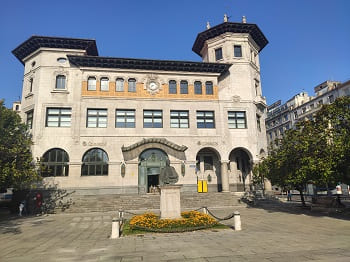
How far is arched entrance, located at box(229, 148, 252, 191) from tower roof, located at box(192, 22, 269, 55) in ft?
52.4

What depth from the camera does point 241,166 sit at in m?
31.0

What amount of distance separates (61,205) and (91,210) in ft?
9.66

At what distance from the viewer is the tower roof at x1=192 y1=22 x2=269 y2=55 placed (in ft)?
104

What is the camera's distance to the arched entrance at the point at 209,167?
29.7 meters

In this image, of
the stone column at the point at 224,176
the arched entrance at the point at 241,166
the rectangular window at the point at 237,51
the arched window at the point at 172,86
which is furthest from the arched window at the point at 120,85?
the arched entrance at the point at 241,166

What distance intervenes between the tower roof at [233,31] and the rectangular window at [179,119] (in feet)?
39.7

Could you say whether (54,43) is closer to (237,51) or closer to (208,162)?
(237,51)

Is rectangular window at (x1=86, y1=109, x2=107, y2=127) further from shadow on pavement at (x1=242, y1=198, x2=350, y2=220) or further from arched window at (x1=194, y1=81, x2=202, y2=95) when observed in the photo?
shadow on pavement at (x1=242, y1=198, x2=350, y2=220)

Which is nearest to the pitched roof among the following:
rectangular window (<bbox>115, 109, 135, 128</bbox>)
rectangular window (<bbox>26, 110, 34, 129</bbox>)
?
rectangular window (<bbox>115, 109, 135, 128</bbox>)

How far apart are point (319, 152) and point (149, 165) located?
16.9m

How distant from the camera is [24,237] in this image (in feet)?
40.4

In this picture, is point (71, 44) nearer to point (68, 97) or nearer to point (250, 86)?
point (68, 97)

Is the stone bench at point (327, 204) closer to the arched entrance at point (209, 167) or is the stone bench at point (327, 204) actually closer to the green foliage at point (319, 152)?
the green foliage at point (319, 152)

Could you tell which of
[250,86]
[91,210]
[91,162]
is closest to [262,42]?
[250,86]
